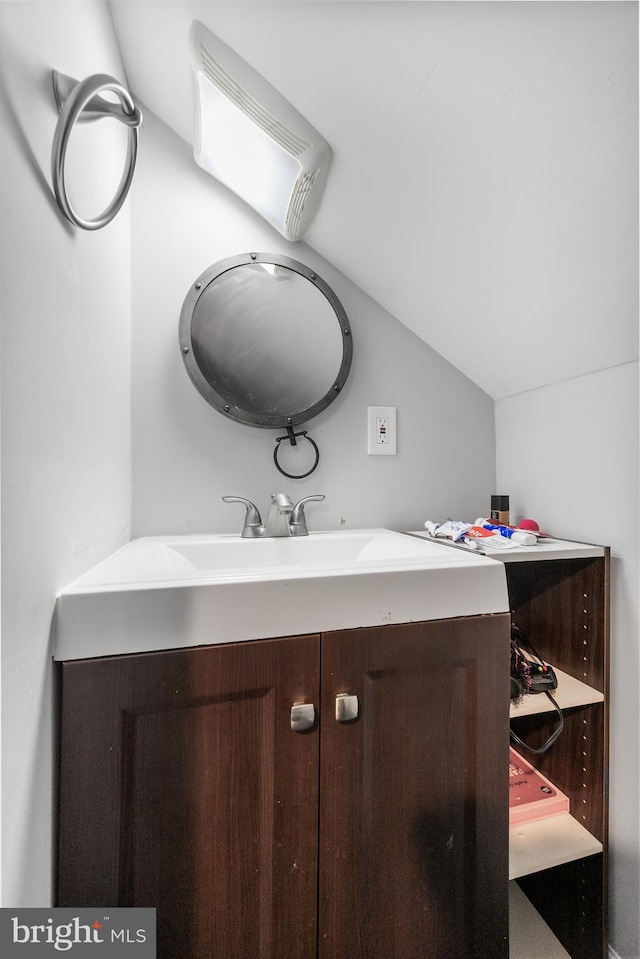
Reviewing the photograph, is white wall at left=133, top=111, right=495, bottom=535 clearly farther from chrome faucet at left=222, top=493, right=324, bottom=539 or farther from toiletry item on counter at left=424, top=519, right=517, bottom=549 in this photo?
toiletry item on counter at left=424, top=519, right=517, bottom=549

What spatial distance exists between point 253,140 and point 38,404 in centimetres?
80

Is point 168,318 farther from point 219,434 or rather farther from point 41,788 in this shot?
point 41,788

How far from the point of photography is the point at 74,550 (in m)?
0.56

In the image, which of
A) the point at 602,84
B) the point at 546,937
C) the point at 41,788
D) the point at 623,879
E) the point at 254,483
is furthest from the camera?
the point at 254,483

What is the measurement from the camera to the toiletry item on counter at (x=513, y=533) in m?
0.87

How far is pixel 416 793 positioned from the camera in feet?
1.94

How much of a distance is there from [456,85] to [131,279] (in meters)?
0.79

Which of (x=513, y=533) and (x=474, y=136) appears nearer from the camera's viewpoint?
(x=474, y=136)

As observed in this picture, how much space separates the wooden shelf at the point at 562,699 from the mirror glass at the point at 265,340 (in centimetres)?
85

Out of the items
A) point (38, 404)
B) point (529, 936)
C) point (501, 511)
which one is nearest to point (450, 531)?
point (501, 511)

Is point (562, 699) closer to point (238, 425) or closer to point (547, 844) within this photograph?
point (547, 844)

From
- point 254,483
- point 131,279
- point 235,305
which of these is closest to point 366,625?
point 254,483

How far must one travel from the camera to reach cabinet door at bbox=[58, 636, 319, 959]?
0.48m

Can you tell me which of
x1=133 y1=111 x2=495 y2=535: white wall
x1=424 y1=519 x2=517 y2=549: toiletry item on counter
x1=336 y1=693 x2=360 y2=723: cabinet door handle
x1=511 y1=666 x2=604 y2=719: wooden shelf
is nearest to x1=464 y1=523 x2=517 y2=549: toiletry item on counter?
x1=424 y1=519 x2=517 y2=549: toiletry item on counter
